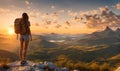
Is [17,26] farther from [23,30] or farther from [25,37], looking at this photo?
[25,37]

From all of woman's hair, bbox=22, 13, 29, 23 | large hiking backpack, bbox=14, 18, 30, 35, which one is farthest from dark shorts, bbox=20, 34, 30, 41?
woman's hair, bbox=22, 13, 29, 23

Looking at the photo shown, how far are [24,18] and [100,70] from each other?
6.68 metres

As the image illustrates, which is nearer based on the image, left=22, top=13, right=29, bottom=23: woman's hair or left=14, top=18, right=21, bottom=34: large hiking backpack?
left=22, top=13, right=29, bottom=23: woman's hair

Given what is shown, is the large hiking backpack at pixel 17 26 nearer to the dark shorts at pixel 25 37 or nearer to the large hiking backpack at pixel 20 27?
the large hiking backpack at pixel 20 27

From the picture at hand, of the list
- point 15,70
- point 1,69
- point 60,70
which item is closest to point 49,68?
point 60,70

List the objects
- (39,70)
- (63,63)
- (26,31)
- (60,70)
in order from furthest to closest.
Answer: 1. (63,63)
2. (26,31)
3. (60,70)
4. (39,70)

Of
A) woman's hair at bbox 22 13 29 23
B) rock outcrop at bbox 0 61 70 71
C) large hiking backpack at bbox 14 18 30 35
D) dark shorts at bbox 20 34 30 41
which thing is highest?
woman's hair at bbox 22 13 29 23

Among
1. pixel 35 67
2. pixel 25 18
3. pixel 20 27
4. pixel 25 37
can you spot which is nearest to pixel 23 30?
pixel 20 27

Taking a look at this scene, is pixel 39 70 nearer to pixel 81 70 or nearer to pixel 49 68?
pixel 49 68

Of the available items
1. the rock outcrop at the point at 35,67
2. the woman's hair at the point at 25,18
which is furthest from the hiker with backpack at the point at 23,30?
the rock outcrop at the point at 35,67

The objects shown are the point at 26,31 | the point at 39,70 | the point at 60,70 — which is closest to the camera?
the point at 39,70

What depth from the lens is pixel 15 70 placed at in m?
16.8

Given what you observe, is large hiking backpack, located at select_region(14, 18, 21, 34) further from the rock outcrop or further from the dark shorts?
the rock outcrop

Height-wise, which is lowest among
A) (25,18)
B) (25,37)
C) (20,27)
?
(25,37)
